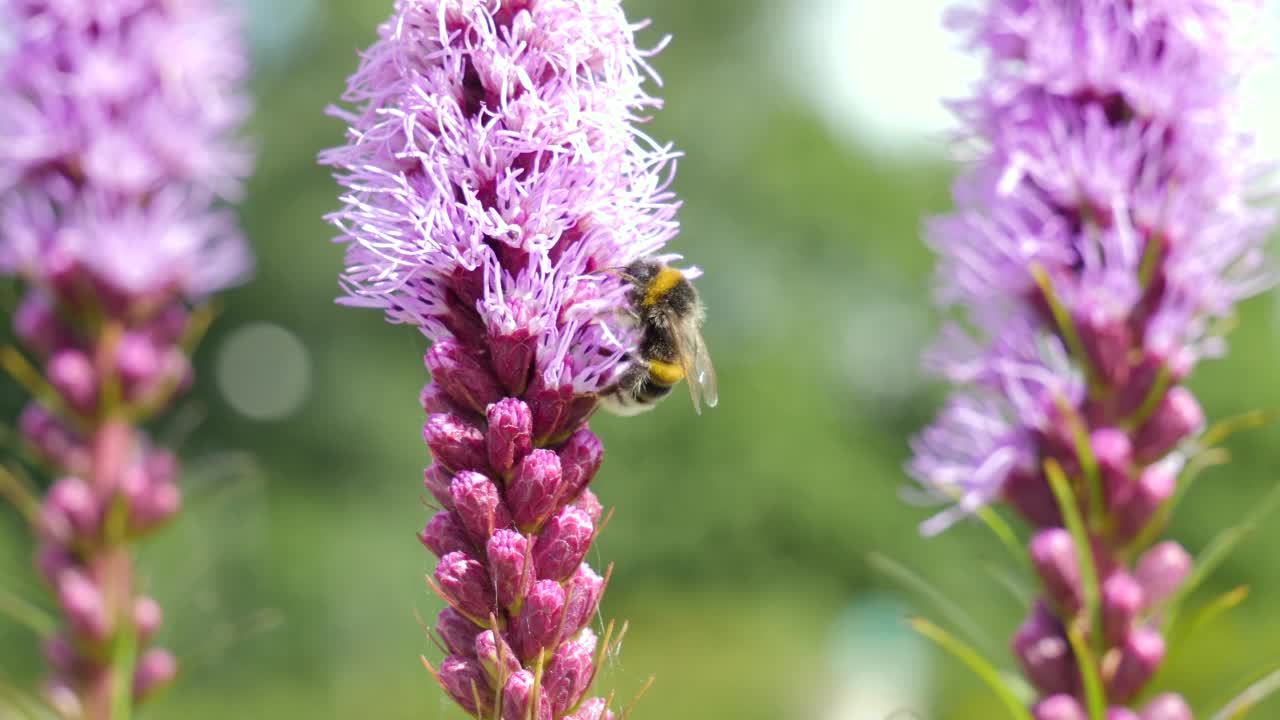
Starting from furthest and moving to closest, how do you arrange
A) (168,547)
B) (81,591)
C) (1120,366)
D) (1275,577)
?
(1275,577) → (168,547) → (81,591) → (1120,366)

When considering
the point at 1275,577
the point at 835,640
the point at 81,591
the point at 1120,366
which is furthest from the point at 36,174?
the point at 1275,577

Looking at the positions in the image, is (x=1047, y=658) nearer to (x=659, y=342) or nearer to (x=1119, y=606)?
(x=1119, y=606)

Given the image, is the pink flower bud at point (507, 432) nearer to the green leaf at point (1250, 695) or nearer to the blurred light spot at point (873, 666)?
the green leaf at point (1250, 695)

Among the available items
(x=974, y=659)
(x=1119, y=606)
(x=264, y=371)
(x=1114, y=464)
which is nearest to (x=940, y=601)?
(x=974, y=659)

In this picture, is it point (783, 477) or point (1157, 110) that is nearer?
point (1157, 110)


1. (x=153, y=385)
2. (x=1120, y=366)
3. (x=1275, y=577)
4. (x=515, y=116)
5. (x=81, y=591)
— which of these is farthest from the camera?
(x=1275, y=577)

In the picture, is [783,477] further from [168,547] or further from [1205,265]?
[1205,265]

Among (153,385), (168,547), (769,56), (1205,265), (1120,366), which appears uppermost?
(1205,265)

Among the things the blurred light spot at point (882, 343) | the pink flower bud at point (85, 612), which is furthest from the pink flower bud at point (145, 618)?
the blurred light spot at point (882, 343)
